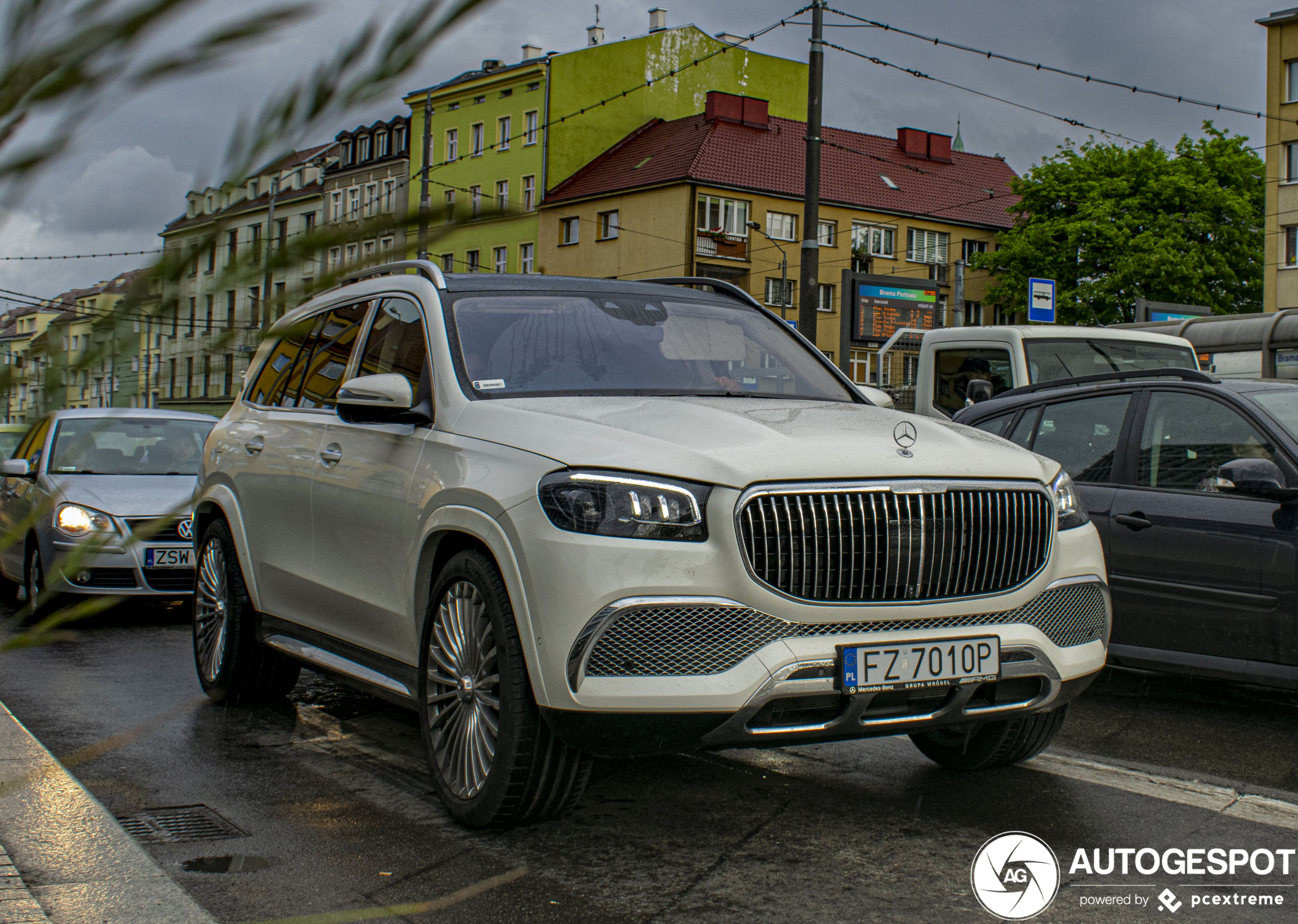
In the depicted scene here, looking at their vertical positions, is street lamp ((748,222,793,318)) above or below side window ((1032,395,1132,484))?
above

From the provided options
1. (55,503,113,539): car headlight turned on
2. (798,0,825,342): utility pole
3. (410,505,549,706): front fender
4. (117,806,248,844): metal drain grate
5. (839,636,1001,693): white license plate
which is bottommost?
(117,806,248,844): metal drain grate

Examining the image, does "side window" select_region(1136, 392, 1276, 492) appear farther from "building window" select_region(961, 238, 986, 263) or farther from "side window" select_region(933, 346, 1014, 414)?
"building window" select_region(961, 238, 986, 263)

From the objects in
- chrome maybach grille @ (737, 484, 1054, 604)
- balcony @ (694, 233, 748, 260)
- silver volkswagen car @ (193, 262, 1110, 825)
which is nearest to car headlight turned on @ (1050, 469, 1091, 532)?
silver volkswagen car @ (193, 262, 1110, 825)

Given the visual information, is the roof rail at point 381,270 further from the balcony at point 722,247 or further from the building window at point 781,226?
the building window at point 781,226

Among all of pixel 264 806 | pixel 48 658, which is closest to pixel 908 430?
pixel 264 806

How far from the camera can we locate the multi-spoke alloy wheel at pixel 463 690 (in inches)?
161

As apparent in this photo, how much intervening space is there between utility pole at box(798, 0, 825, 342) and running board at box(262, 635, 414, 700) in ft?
42.3

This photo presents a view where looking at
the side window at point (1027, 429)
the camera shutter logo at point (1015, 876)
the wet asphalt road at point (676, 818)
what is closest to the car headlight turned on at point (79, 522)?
the wet asphalt road at point (676, 818)

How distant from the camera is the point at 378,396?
465 centimetres

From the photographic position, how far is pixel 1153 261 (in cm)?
4822

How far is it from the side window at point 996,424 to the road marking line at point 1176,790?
2.72 m

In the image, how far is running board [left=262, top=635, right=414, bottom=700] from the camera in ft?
15.4

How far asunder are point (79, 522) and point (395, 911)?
241cm

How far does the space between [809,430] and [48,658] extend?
5.16 metres
